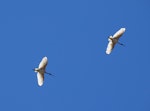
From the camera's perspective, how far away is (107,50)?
37906 mm

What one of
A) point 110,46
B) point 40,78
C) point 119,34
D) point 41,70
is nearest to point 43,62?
point 41,70

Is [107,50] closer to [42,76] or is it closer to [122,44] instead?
[122,44]

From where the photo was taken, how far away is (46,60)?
3697 cm

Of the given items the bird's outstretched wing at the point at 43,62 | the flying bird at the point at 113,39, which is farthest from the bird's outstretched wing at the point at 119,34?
the bird's outstretched wing at the point at 43,62

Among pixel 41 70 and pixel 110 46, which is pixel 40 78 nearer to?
pixel 41 70

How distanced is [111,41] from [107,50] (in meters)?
0.60

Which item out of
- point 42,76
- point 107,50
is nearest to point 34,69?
point 42,76

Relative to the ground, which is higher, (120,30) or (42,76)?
(120,30)

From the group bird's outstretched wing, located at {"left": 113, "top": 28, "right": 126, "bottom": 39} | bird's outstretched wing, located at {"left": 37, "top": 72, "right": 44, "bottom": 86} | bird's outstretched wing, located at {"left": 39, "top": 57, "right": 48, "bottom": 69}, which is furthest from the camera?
bird's outstretched wing, located at {"left": 113, "top": 28, "right": 126, "bottom": 39}

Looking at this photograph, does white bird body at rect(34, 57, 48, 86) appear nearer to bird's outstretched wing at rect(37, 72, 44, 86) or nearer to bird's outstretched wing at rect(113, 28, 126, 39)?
bird's outstretched wing at rect(37, 72, 44, 86)

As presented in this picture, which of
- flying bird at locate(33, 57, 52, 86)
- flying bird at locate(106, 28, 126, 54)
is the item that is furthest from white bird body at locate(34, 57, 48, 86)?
flying bird at locate(106, 28, 126, 54)

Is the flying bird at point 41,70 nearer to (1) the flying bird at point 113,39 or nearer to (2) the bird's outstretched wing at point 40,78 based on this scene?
(2) the bird's outstretched wing at point 40,78

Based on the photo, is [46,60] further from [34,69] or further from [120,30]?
[120,30]

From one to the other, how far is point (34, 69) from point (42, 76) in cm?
82
